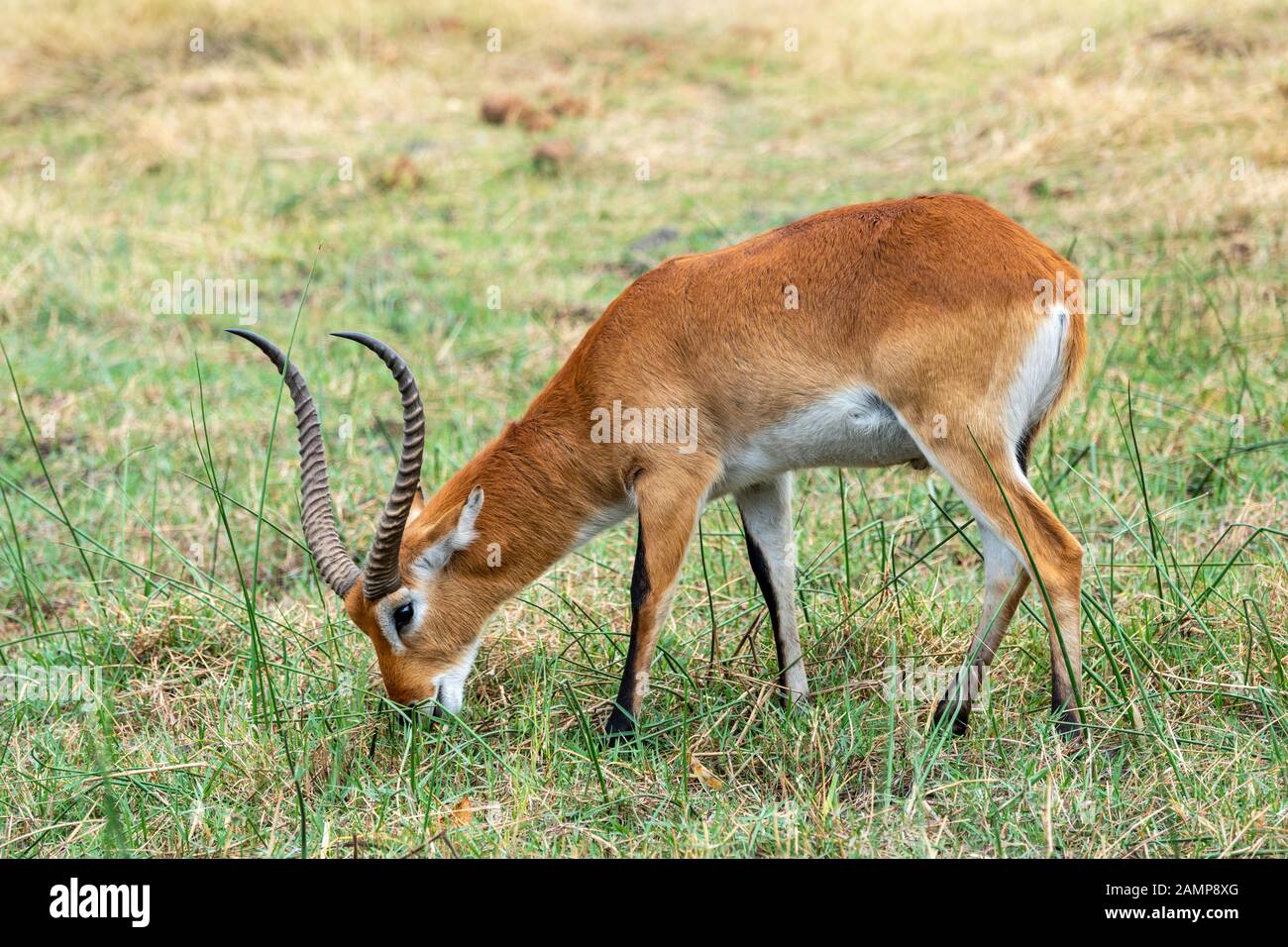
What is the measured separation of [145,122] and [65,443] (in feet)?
18.0

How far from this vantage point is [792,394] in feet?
13.0

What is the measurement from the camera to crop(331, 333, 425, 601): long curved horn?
12.3 ft

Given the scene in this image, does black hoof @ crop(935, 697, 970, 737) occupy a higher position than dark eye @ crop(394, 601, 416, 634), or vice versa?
dark eye @ crop(394, 601, 416, 634)

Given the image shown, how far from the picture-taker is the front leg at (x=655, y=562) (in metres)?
4.02

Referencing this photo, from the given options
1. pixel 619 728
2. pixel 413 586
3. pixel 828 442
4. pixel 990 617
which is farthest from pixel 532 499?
pixel 990 617

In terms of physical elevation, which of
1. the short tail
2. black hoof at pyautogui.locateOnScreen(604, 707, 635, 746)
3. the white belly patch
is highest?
the short tail

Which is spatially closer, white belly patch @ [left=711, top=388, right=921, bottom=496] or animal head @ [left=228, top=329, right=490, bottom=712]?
white belly patch @ [left=711, top=388, right=921, bottom=496]

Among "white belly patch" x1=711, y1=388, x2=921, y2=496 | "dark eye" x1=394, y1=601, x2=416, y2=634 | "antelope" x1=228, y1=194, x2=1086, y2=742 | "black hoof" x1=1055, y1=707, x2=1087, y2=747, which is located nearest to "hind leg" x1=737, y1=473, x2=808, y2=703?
"antelope" x1=228, y1=194, x2=1086, y2=742

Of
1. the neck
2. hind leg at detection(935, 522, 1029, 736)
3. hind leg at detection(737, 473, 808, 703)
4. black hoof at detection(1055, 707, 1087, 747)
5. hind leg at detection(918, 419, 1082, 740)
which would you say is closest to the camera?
hind leg at detection(918, 419, 1082, 740)

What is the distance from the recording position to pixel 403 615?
13.5 feet

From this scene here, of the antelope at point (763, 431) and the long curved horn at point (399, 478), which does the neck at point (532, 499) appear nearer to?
the antelope at point (763, 431)

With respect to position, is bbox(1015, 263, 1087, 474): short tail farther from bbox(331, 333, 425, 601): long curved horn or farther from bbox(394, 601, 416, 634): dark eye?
bbox(394, 601, 416, 634): dark eye

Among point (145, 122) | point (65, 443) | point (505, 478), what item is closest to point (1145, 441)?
point (505, 478)

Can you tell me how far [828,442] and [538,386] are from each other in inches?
131
